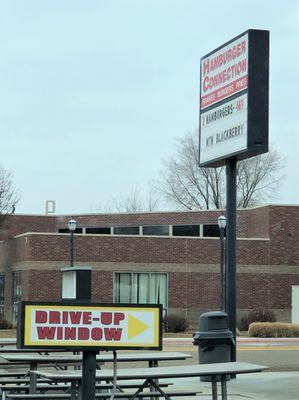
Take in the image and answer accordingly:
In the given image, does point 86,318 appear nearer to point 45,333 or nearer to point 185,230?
point 45,333

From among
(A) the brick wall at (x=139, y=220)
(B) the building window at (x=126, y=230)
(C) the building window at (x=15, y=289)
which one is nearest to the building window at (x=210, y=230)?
(A) the brick wall at (x=139, y=220)

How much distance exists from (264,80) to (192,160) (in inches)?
2226

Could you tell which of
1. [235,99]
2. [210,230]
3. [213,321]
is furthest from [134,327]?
[210,230]

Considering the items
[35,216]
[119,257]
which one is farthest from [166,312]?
[35,216]

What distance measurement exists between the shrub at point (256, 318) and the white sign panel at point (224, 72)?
2751 centimetres

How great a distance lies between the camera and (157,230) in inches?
2058

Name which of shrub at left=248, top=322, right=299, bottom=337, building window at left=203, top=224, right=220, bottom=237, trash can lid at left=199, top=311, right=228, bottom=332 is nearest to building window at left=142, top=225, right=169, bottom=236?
building window at left=203, top=224, right=220, bottom=237

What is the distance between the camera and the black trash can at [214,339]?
40.2 feet

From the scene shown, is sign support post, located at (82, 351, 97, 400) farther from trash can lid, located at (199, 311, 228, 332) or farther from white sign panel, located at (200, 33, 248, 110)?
white sign panel, located at (200, 33, 248, 110)

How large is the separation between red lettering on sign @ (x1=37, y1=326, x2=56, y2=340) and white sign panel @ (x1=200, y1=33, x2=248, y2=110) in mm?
8683

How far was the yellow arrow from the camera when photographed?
5547mm

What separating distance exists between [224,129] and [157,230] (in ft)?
126

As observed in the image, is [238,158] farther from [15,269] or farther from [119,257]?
[15,269]

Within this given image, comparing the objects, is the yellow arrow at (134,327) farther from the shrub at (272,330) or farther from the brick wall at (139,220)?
the brick wall at (139,220)
